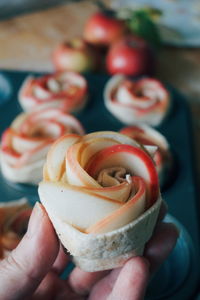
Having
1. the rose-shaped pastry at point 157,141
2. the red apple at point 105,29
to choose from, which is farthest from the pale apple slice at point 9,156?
the red apple at point 105,29

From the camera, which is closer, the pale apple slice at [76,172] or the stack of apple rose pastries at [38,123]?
the pale apple slice at [76,172]

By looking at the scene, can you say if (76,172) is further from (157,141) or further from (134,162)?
(157,141)

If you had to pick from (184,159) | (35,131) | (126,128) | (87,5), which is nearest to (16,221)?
(35,131)

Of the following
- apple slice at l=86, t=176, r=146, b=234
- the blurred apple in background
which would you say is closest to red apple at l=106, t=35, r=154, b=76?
the blurred apple in background

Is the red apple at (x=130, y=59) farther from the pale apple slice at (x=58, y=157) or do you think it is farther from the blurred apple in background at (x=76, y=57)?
the pale apple slice at (x=58, y=157)

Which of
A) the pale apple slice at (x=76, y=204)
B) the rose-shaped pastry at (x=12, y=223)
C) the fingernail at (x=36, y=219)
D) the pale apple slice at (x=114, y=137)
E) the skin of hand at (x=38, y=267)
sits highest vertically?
the pale apple slice at (x=114, y=137)

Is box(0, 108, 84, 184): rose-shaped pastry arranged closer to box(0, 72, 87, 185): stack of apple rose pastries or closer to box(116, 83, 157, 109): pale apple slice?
box(0, 72, 87, 185): stack of apple rose pastries
